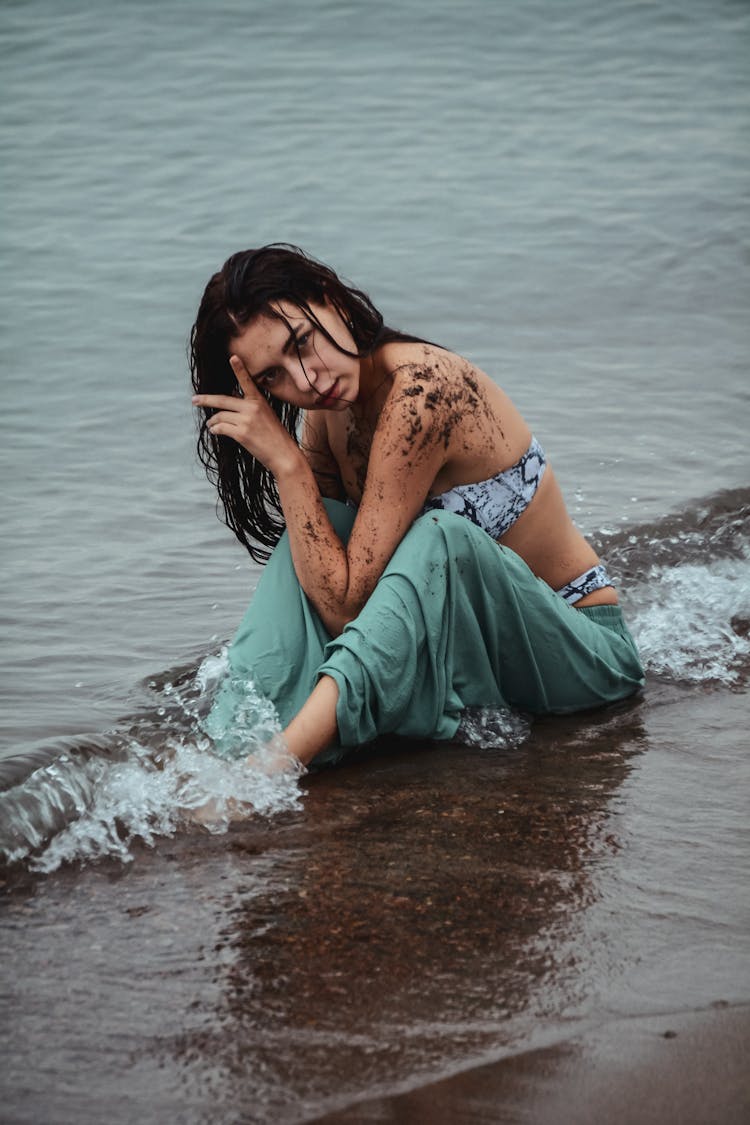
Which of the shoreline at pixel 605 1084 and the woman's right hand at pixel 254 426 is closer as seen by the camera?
the shoreline at pixel 605 1084

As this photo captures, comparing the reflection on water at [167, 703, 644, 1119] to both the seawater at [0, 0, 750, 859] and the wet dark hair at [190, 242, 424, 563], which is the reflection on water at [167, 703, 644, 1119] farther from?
the seawater at [0, 0, 750, 859]

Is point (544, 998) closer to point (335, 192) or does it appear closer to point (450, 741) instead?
point (450, 741)

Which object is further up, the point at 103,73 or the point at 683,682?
the point at 103,73

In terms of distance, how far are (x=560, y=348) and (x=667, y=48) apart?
7787mm

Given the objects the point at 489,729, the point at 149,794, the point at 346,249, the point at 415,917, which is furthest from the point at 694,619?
the point at 346,249

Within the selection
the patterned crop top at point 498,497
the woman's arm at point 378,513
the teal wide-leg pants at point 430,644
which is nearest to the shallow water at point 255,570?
the teal wide-leg pants at point 430,644

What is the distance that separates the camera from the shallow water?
245 centimetres

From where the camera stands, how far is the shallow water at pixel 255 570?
2.45 meters

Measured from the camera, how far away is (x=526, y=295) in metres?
9.54

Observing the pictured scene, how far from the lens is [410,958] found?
8.38 feet

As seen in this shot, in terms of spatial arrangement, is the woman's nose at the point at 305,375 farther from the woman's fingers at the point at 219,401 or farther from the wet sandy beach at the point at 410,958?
the wet sandy beach at the point at 410,958

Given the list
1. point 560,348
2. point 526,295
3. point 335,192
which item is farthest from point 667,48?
point 560,348

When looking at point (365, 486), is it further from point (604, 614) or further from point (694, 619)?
point (694, 619)

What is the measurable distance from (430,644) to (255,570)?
2363mm
